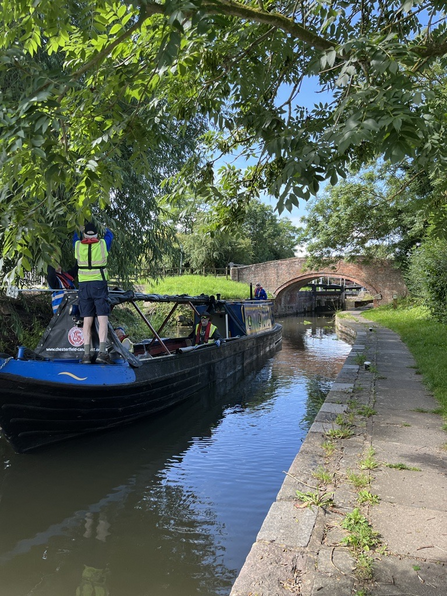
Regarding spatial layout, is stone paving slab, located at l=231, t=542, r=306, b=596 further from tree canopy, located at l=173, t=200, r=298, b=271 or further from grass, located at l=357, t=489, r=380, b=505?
tree canopy, located at l=173, t=200, r=298, b=271

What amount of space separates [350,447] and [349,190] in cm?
1723

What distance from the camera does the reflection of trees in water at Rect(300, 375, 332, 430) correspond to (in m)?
7.50

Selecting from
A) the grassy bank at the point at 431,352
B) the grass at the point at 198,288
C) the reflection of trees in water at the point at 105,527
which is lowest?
the reflection of trees in water at the point at 105,527

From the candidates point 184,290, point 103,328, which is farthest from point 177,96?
point 184,290

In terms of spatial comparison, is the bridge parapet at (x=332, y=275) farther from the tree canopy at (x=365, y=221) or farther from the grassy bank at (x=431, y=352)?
the grassy bank at (x=431, y=352)

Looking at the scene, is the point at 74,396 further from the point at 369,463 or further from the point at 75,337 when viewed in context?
the point at 369,463

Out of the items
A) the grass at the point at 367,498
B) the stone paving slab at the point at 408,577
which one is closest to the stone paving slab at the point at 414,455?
the grass at the point at 367,498

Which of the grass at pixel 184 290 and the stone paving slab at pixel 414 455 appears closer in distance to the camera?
the stone paving slab at pixel 414 455

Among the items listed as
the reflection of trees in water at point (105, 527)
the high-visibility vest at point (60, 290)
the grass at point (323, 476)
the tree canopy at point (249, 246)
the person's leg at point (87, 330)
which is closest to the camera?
the reflection of trees in water at point (105, 527)

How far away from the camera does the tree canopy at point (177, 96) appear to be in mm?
2363

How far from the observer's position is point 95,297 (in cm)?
604

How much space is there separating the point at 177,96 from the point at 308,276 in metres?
32.0

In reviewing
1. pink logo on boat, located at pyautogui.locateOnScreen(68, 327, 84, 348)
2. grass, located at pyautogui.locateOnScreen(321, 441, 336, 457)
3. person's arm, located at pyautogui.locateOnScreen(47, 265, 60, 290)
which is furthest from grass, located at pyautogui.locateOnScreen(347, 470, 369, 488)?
person's arm, located at pyautogui.locateOnScreen(47, 265, 60, 290)

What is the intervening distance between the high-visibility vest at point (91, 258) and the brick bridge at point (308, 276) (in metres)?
23.5
